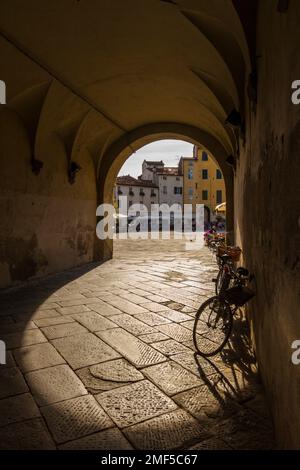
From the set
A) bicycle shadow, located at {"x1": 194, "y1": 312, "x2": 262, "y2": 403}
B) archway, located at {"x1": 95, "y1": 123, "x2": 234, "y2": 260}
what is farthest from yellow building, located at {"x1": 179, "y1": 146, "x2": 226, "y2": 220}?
bicycle shadow, located at {"x1": 194, "y1": 312, "x2": 262, "y2": 403}

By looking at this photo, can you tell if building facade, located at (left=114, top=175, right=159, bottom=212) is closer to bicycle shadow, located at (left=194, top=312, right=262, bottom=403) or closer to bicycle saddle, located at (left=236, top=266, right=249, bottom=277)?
bicycle saddle, located at (left=236, top=266, right=249, bottom=277)

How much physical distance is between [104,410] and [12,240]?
5.56 meters

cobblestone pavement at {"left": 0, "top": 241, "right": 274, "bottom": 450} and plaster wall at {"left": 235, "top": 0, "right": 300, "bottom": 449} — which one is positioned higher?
plaster wall at {"left": 235, "top": 0, "right": 300, "bottom": 449}

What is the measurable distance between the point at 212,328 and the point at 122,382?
1731 millimetres

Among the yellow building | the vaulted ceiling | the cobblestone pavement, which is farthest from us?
the yellow building

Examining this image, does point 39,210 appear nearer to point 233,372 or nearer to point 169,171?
point 233,372

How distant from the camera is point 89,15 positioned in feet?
15.6

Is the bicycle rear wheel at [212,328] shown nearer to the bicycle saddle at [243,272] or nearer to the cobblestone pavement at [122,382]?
the cobblestone pavement at [122,382]

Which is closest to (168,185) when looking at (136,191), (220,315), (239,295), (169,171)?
(169,171)

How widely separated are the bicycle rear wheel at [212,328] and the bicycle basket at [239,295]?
22 centimetres

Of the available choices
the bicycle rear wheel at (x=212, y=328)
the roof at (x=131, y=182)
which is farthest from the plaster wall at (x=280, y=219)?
the roof at (x=131, y=182)

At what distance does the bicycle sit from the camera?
3.74 m
